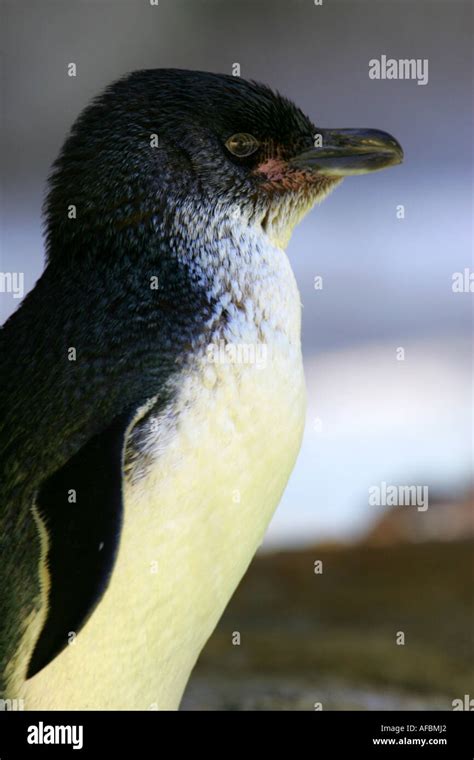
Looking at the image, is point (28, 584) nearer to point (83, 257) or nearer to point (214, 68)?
point (83, 257)

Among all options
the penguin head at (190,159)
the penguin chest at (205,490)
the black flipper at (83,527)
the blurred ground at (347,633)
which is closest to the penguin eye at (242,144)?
the penguin head at (190,159)

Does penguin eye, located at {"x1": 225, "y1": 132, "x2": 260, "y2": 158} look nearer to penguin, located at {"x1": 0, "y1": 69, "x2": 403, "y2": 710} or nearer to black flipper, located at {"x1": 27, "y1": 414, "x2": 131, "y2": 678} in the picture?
penguin, located at {"x1": 0, "y1": 69, "x2": 403, "y2": 710}

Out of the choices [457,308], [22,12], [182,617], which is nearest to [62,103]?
[22,12]

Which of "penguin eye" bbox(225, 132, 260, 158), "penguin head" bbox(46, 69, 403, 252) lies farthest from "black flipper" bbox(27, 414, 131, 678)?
"penguin eye" bbox(225, 132, 260, 158)

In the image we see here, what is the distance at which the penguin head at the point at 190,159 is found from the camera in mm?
1502

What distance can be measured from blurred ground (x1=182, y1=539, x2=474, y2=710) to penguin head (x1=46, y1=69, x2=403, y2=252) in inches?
44.4

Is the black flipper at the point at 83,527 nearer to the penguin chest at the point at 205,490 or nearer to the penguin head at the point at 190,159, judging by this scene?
the penguin chest at the point at 205,490

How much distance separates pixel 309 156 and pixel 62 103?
3144mm

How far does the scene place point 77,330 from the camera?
1457 millimetres

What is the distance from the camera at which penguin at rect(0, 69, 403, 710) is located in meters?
1.38

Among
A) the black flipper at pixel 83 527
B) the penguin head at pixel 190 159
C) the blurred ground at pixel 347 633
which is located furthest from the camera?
the blurred ground at pixel 347 633

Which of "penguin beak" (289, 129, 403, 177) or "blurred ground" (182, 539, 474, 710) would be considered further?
"blurred ground" (182, 539, 474, 710)

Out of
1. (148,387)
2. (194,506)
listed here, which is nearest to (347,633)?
(194,506)
